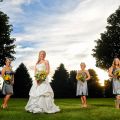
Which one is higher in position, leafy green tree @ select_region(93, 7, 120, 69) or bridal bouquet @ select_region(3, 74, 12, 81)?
leafy green tree @ select_region(93, 7, 120, 69)

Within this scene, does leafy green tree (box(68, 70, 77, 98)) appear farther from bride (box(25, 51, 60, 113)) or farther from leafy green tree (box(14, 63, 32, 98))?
bride (box(25, 51, 60, 113))

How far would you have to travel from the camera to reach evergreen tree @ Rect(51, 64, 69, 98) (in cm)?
9325

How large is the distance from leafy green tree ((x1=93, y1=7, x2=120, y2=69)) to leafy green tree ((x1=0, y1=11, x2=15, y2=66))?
15.5 meters

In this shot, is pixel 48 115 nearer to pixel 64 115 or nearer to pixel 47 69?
pixel 64 115

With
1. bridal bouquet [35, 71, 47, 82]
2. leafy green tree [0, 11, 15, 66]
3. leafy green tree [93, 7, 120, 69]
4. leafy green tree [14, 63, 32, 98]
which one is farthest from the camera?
leafy green tree [14, 63, 32, 98]

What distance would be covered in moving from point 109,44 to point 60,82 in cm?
3022

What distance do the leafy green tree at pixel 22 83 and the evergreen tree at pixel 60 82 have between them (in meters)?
7.37

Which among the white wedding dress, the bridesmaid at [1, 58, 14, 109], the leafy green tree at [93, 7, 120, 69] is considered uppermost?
the leafy green tree at [93, 7, 120, 69]

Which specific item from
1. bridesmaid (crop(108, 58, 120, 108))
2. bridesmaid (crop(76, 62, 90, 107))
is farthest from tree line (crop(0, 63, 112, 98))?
bridesmaid (crop(108, 58, 120, 108))

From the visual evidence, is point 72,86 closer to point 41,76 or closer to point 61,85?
point 61,85

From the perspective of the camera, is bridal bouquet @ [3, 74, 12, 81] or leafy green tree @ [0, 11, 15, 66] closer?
bridal bouquet @ [3, 74, 12, 81]

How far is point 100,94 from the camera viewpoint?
96.2 meters

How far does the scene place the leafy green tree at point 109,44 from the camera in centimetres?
6781

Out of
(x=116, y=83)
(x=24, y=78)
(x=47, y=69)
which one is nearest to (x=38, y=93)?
(x=47, y=69)
